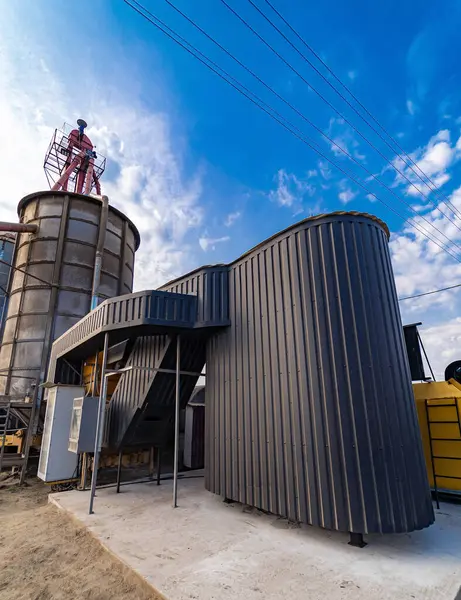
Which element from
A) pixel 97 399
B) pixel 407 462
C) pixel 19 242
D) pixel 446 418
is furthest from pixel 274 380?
pixel 19 242

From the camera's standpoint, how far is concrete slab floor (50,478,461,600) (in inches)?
132

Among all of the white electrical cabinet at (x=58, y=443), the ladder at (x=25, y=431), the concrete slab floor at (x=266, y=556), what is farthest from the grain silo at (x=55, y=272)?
the concrete slab floor at (x=266, y=556)

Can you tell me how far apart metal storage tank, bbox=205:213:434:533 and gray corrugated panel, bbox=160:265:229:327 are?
0.57 metres

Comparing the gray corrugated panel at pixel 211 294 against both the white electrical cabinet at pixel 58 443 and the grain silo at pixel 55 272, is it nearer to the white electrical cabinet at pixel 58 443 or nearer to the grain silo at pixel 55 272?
the white electrical cabinet at pixel 58 443

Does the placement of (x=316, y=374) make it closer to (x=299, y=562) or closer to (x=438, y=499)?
(x=299, y=562)

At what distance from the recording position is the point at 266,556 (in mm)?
4148

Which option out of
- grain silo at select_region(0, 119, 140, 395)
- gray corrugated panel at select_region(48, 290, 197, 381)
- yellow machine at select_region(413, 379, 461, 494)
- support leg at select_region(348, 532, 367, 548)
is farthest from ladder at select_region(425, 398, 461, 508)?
grain silo at select_region(0, 119, 140, 395)

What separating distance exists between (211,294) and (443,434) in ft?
18.4

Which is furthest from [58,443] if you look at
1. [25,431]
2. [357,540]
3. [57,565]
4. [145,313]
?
[357,540]

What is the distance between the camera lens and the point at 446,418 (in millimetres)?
6754

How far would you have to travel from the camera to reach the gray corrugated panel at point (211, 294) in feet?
22.9

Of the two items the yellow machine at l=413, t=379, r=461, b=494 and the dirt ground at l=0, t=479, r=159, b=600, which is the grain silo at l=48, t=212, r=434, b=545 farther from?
the dirt ground at l=0, t=479, r=159, b=600

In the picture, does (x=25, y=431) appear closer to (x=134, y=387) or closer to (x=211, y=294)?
(x=134, y=387)

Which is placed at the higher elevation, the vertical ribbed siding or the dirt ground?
the vertical ribbed siding
